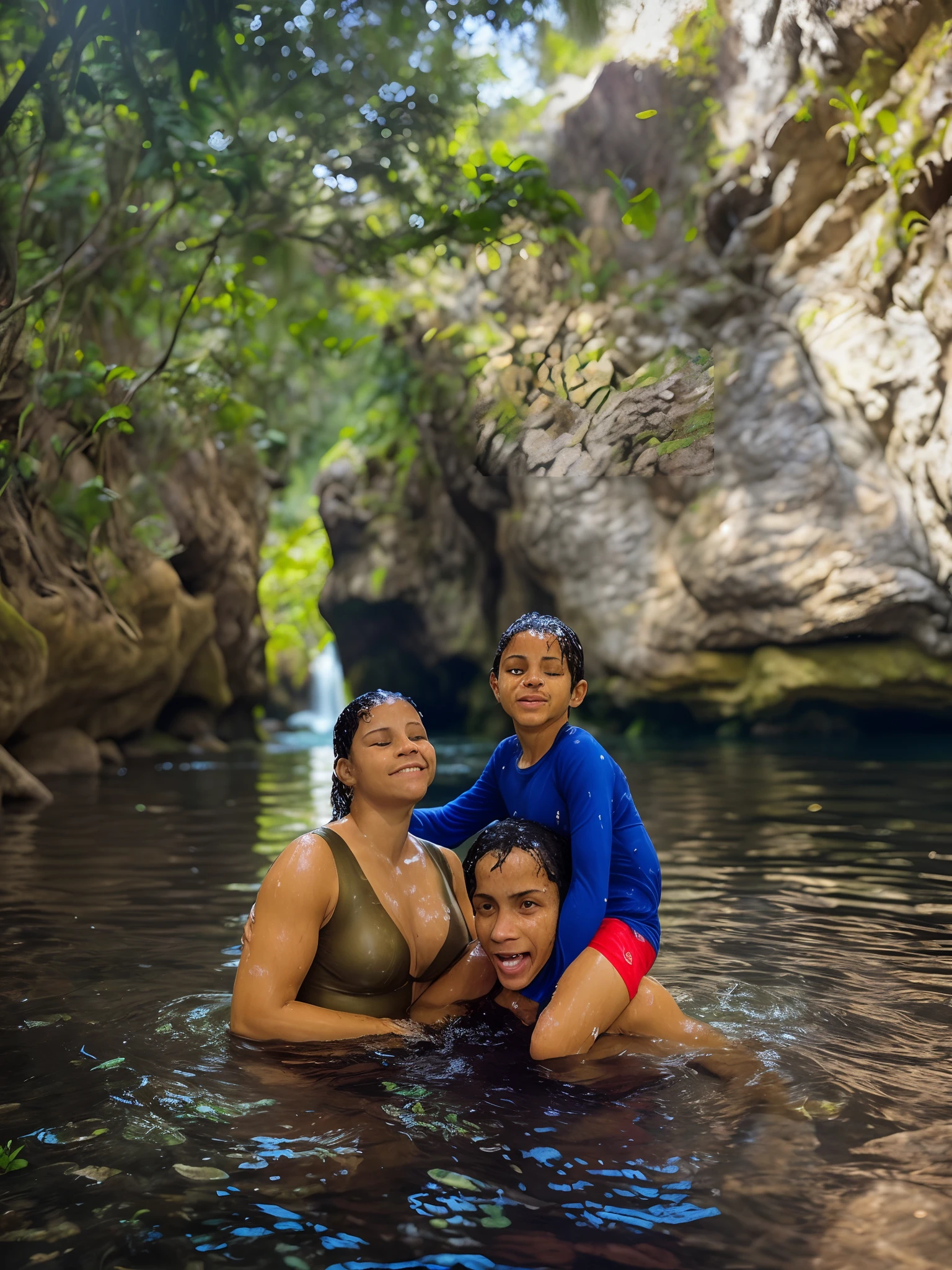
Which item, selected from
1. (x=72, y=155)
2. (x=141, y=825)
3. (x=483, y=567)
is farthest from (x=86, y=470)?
(x=483, y=567)

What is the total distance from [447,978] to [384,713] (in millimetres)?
890

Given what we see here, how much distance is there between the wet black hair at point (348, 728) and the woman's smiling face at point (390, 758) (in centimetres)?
2

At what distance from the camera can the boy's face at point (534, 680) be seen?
3510mm

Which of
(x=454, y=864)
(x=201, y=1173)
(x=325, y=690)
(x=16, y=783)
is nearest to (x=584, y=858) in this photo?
(x=454, y=864)

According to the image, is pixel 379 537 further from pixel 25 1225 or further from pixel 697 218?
pixel 25 1225

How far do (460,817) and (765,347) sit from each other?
13.7m

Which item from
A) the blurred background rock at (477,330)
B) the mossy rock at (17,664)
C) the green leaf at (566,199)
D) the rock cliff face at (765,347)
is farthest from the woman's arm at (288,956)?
the mossy rock at (17,664)

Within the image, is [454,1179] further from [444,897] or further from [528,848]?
[444,897]

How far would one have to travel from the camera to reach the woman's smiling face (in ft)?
11.0

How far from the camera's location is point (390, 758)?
11.0 ft

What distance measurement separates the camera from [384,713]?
3.43 meters

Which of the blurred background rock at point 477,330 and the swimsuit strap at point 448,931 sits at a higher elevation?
the blurred background rock at point 477,330

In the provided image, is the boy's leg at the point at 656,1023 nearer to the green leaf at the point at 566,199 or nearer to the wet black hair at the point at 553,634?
the wet black hair at the point at 553,634

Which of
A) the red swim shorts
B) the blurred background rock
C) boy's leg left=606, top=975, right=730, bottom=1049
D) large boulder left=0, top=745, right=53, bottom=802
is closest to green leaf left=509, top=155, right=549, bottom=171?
the blurred background rock
